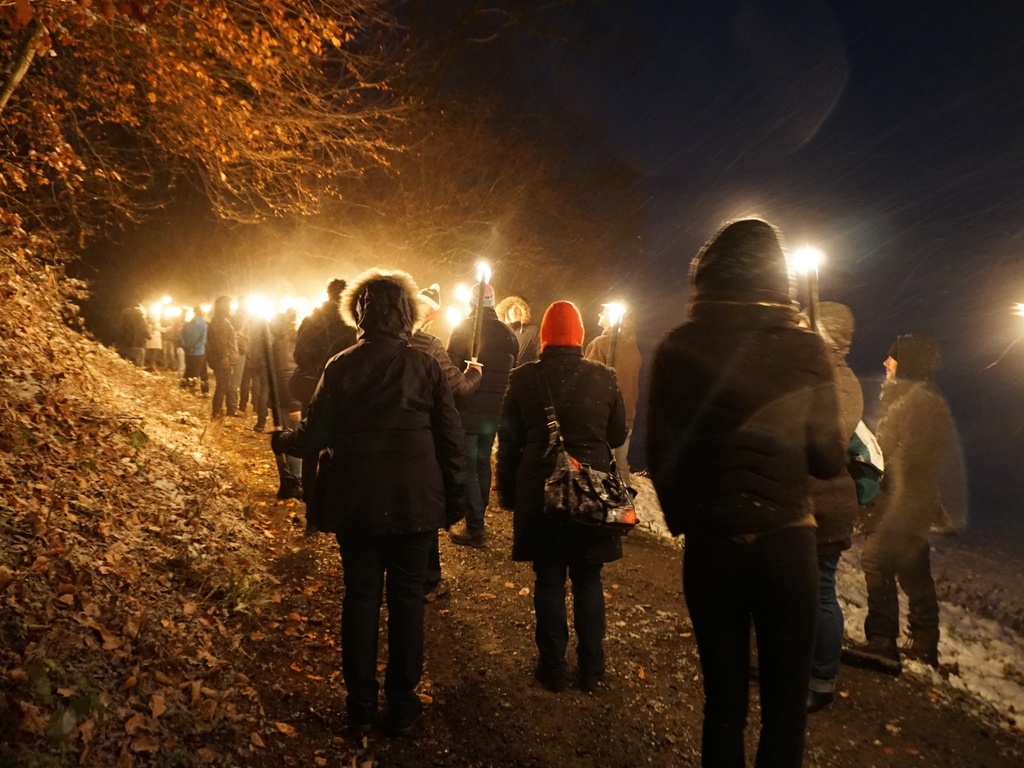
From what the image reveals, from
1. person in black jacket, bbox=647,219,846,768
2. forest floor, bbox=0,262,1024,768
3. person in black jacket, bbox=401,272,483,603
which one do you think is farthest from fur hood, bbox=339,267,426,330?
forest floor, bbox=0,262,1024,768

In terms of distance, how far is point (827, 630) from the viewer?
3.85m

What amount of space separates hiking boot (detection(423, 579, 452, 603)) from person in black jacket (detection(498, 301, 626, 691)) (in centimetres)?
150

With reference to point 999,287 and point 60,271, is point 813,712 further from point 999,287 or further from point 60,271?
point 999,287

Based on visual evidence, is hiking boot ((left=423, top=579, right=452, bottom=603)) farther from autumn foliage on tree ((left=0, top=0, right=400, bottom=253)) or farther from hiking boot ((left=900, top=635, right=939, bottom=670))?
autumn foliage on tree ((left=0, top=0, right=400, bottom=253))

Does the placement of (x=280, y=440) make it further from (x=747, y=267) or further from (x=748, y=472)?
(x=747, y=267)

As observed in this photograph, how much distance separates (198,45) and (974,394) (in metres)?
46.7

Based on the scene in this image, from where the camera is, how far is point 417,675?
3.45 metres

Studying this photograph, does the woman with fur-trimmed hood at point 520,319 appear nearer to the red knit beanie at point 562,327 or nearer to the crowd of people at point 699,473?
the crowd of people at point 699,473

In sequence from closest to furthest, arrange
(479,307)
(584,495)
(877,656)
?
(584,495), (877,656), (479,307)

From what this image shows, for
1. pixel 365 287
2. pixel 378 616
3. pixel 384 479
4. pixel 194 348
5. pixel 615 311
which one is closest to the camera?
pixel 384 479

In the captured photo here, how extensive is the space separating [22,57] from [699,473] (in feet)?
28.3

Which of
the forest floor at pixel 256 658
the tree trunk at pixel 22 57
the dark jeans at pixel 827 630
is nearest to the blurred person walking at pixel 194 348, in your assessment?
the tree trunk at pixel 22 57

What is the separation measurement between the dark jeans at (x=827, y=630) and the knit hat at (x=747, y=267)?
7.11 feet

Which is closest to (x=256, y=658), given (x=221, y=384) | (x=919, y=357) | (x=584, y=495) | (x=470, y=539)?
(x=584, y=495)
